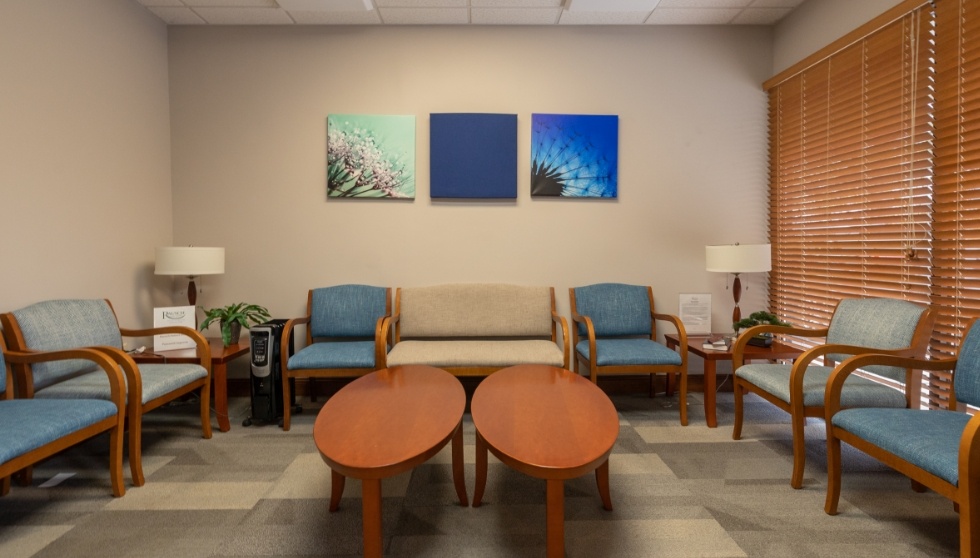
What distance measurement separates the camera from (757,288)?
3615 millimetres

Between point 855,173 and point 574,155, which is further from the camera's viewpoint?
point 574,155

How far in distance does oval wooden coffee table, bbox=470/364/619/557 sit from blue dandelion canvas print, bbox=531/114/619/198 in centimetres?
172

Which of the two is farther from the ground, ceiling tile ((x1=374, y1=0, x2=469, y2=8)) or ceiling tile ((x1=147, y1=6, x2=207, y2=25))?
ceiling tile ((x1=147, y1=6, x2=207, y2=25))

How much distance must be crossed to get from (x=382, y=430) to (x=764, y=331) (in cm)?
230

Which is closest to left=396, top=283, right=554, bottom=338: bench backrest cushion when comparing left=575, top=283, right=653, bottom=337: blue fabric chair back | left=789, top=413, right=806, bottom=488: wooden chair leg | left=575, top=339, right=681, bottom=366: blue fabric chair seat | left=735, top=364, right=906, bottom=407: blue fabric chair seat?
left=575, top=283, right=653, bottom=337: blue fabric chair back

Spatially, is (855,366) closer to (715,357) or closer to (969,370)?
(969,370)

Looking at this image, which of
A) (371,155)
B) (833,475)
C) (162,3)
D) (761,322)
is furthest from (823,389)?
(162,3)

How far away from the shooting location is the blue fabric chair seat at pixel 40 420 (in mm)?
1588

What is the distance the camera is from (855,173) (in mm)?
2760

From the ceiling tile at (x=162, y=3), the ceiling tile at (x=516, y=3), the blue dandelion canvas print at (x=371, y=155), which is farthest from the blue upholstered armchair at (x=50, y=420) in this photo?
the ceiling tile at (x=516, y=3)

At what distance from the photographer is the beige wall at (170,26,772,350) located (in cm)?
345

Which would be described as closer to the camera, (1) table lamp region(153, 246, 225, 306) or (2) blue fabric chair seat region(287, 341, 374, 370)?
(2) blue fabric chair seat region(287, 341, 374, 370)

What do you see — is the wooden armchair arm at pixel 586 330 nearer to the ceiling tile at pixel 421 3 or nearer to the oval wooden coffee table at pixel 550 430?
the oval wooden coffee table at pixel 550 430

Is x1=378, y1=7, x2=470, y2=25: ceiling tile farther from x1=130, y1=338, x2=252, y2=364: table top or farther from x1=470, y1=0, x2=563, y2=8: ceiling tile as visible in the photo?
x1=130, y1=338, x2=252, y2=364: table top
